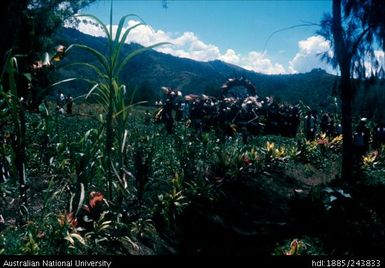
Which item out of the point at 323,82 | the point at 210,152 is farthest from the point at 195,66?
the point at 210,152

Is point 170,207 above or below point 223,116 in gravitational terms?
below

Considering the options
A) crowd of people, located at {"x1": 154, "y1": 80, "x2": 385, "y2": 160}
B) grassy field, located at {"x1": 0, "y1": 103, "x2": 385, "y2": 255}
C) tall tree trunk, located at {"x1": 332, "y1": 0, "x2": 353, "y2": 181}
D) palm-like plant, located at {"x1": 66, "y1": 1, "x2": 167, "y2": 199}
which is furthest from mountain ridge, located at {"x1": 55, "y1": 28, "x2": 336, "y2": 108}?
palm-like plant, located at {"x1": 66, "y1": 1, "x2": 167, "y2": 199}

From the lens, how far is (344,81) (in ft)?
33.9

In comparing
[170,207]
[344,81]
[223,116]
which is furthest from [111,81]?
[344,81]

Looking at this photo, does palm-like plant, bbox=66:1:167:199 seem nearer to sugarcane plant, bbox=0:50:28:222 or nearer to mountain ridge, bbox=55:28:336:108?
sugarcane plant, bbox=0:50:28:222

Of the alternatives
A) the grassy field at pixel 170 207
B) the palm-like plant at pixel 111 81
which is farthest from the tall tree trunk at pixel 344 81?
the palm-like plant at pixel 111 81

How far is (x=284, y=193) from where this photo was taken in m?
9.18

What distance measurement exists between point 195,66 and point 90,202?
111833 millimetres

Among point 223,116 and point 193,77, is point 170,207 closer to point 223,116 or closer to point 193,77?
point 223,116

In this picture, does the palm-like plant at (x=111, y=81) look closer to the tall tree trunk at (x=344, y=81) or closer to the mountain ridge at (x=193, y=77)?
the tall tree trunk at (x=344, y=81)

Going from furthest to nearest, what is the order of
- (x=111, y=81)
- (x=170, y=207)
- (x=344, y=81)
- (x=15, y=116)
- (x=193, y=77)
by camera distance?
(x=193, y=77) < (x=344, y=81) < (x=170, y=207) < (x=111, y=81) < (x=15, y=116)

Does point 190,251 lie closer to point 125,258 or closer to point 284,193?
point 125,258

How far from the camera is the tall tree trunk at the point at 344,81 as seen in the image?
10211 millimetres

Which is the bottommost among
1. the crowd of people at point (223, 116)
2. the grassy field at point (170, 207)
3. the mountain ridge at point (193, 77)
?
the grassy field at point (170, 207)
